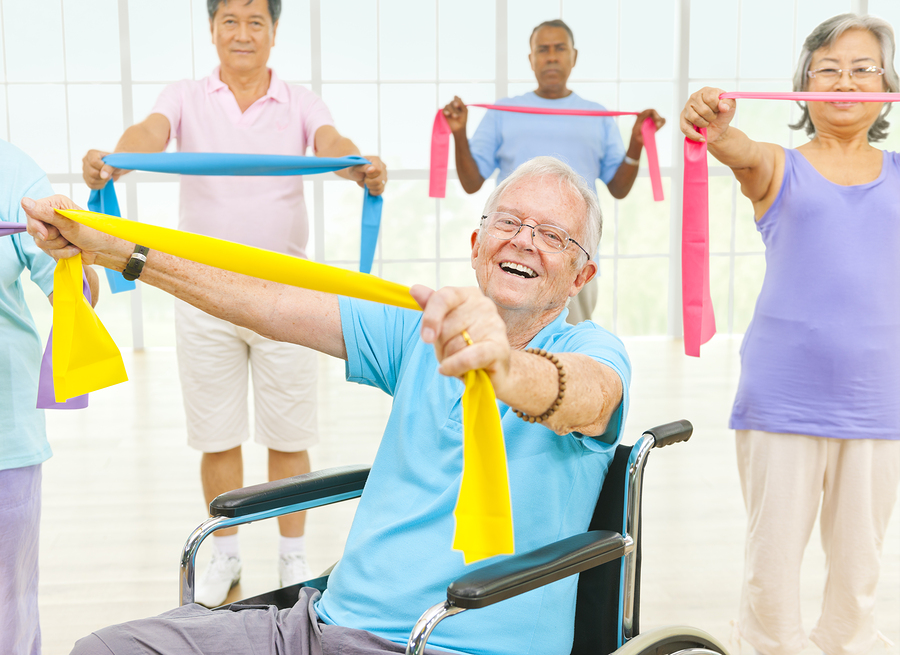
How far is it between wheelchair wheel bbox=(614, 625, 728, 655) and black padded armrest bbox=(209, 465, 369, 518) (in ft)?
2.14

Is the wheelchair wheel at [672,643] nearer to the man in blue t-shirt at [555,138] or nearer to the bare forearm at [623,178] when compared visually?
the man in blue t-shirt at [555,138]

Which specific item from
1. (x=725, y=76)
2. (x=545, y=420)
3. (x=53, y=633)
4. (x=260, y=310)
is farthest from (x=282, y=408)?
(x=725, y=76)

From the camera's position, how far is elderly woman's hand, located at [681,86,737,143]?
6.05 ft

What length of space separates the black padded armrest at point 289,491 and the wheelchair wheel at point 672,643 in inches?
25.7

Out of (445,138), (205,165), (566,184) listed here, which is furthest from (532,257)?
(445,138)

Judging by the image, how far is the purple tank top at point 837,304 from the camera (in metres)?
1.90

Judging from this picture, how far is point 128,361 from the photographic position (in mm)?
7352

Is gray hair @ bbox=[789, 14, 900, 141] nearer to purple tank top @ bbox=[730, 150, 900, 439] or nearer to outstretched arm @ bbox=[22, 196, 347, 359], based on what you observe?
purple tank top @ bbox=[730, 150, 900, 439]

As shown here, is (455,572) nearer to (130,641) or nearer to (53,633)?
(130,641)

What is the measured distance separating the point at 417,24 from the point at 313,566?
21.9 feet

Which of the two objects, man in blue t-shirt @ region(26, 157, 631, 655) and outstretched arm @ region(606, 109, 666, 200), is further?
outstretched arm @ region(606, 109, 666, 200)

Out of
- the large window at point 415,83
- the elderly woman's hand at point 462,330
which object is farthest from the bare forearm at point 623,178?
the large window at point 415,83

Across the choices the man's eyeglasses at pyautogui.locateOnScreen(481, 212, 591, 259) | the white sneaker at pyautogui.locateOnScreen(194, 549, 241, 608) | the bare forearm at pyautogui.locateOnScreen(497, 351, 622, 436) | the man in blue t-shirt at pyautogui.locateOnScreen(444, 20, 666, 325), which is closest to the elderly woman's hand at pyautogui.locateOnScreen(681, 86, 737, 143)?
the man's eyeglasses at pyautogui.locateOnScreen(481, 212, 591, 259)

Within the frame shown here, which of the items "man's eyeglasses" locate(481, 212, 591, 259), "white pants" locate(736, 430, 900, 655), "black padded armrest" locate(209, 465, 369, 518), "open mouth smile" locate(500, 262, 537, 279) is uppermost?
"man's eyeglasses" locate(481, 212, 591, 259)
